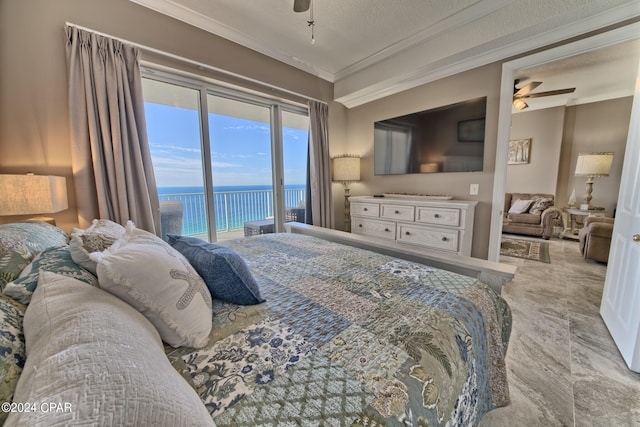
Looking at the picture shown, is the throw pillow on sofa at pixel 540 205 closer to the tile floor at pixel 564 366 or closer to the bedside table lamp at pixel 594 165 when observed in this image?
the bedside table lamp at pixel 594 165

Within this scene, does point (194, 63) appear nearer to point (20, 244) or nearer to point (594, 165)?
point (20, 244)

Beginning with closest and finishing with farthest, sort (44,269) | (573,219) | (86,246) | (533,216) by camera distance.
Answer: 1. (44,269)
2. (86,246)
3. (533,216)
4. (573,219)

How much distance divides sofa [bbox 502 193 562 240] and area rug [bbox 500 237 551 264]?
35 centimetres

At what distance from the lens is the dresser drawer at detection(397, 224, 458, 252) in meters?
2.52

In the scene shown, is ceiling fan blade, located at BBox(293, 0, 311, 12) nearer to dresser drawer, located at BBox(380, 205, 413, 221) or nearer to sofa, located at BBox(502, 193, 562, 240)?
dresser drawer, located at BBox(380, 205, 413, 221)

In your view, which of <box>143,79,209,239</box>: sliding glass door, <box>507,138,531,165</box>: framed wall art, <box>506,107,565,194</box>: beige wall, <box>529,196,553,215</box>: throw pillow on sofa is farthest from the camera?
<box>507,138,531,165</box>: framed wall art

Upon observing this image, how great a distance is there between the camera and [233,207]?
387 cm

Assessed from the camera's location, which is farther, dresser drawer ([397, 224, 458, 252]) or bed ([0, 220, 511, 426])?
dresser drawer ([397, 224, 458, 252])

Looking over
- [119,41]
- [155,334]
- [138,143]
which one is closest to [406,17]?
[119,41]

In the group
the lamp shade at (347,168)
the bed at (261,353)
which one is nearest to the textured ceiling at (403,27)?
the lamp shade at (347,168)

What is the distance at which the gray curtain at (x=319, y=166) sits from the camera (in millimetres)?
3352

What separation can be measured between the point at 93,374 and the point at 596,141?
758cm

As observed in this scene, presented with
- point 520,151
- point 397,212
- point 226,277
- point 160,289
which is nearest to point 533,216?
point 520,151

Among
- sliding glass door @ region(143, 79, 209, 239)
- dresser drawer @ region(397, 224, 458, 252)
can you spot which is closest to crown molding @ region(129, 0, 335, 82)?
sliding glass door @ region(143, 79, 209, 239)
